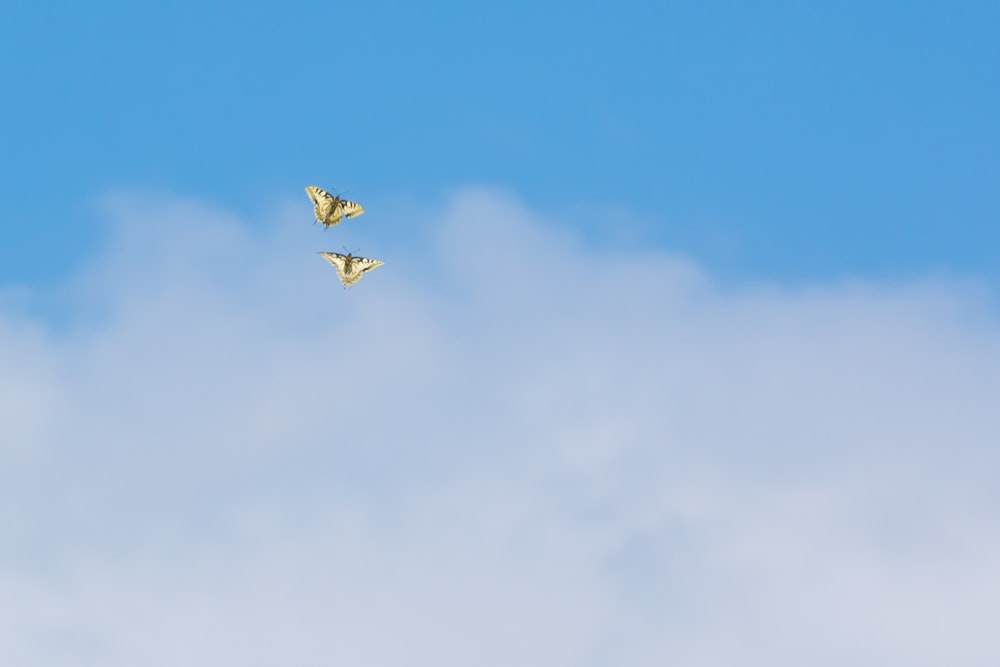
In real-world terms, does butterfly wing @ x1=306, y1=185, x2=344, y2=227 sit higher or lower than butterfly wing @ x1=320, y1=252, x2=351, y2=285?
higher

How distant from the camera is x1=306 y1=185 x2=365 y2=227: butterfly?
15075 cm

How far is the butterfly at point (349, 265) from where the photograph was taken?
14975 cm

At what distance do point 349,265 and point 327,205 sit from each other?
10253mm

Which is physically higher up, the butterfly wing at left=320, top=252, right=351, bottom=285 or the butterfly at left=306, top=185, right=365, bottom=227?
the butterfly at left=306, top=185, right=365, bottom=227

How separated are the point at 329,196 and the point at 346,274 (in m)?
12.6

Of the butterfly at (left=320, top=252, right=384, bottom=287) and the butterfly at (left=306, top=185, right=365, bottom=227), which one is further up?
the butterfly at (left=306, top=185, right=365, bottom=227)

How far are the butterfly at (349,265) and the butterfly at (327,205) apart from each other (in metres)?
5.79

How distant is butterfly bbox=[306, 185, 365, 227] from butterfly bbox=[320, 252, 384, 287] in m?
5.79

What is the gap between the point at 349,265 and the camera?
150125 mm

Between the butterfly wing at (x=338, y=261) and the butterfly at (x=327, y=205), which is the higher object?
the butterfly at (x=327, y=205)

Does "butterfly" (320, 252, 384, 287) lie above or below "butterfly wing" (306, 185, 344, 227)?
below

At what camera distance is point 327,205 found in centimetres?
15112

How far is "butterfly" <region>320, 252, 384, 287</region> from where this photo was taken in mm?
149750

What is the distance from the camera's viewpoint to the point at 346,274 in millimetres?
149875
